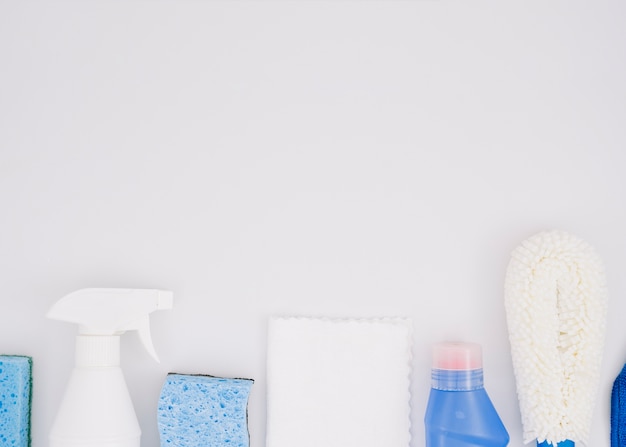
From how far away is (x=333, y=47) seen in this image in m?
0.82

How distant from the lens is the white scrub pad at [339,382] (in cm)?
78

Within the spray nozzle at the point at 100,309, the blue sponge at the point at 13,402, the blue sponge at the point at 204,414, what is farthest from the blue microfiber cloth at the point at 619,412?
the blue sponge at the point at 13,402

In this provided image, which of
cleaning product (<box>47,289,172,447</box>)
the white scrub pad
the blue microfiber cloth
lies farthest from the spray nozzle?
the blue microfiber cloth

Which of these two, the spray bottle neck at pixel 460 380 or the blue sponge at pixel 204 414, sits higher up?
the spray bottle neck at pixel 460 380

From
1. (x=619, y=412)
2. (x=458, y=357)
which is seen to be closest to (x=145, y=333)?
(x=458, y=357)

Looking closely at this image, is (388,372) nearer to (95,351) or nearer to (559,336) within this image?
(559,336)

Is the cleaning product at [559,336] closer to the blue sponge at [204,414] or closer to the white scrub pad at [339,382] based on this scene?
the white scrub pad at [339,382]

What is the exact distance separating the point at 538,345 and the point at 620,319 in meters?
0.10

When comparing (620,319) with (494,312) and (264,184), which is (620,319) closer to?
(494,312)

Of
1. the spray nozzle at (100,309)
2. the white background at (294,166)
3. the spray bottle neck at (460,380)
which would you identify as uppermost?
the white background at (294,166)

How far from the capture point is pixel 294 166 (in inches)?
32.2

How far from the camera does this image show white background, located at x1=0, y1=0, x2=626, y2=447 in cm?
79

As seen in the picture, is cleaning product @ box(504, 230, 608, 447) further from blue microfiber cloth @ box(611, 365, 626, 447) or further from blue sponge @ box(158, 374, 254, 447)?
blue sponge @ box(158, 374, 254, 447)

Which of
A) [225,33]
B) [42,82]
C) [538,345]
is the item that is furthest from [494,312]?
[42,82]
